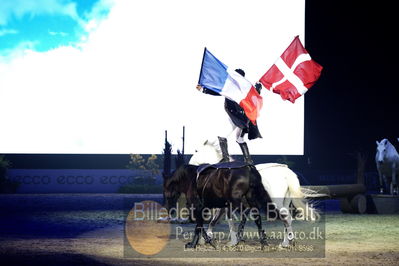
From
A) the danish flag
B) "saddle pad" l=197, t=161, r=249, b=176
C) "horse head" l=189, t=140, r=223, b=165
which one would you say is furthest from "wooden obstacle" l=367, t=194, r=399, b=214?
"saddle pad" l=197, t=161, r=249, b=176

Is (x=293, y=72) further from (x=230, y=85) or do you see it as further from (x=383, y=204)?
(x=383, y=204)

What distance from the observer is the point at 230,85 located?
35.0 ft

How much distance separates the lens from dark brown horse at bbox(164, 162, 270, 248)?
30.9 feet

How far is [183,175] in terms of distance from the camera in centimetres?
1008

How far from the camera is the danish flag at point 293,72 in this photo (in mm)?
11500

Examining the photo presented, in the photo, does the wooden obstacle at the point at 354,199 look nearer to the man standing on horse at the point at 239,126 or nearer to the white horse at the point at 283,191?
the white horse at the point at 283,191

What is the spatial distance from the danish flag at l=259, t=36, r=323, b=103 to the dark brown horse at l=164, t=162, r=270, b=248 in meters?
2.67

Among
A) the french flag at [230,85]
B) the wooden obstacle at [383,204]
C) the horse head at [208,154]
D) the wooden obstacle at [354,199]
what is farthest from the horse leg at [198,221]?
the wooden obstacle at [383,204]

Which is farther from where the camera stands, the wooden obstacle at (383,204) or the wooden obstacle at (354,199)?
the wooden obstacle at (383,204)

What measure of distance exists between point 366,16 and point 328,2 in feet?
7.81

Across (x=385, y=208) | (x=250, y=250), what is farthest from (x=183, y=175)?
(x=385, y=208)

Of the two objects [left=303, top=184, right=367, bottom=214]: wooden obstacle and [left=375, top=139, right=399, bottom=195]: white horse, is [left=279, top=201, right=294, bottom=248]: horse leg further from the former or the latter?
[left=375, top=139, right=399, bottom=195]: white horse

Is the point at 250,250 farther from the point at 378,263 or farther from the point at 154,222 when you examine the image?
the point at 154,222

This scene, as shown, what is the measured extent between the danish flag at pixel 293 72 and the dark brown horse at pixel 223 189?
267 cm
